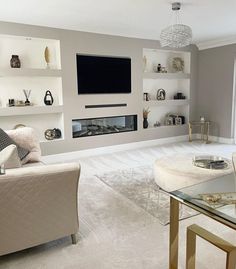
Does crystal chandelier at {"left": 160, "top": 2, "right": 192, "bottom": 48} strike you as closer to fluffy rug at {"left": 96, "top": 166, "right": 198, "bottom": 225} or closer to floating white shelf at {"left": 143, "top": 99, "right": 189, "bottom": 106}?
fluffy rug at {"left": 96, "top": 166, "right": 198, "bottom": 225}

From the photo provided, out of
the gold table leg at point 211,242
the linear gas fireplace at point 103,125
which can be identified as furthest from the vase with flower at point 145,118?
the gold table leg at point 211,242

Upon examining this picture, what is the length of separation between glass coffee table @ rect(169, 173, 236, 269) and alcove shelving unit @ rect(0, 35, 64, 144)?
3502mm

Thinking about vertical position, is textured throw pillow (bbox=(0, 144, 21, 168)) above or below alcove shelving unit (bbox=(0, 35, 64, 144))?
below

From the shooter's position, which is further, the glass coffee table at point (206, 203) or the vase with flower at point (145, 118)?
the vase with flower at point (145, 118)

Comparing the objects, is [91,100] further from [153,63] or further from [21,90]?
[153,63]

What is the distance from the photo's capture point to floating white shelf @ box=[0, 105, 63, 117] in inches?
169

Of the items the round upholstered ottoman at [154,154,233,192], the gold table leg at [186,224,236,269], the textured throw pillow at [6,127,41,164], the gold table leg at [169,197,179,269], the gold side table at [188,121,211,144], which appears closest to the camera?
the gold table leg at [186,224,236,269]

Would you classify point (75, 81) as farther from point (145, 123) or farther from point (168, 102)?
point (168, 102)

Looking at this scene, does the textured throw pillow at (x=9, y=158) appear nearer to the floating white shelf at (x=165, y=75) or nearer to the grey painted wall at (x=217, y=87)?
the floating white shelf at (x=165, y=75)

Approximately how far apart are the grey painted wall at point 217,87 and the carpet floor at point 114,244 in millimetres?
4128

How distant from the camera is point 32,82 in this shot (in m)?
4.73

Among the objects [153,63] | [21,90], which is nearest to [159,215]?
[21,90]

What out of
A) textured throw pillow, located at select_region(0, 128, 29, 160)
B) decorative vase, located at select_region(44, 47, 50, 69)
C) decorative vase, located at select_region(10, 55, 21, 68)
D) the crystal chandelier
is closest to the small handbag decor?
decorative vase, located at select_region(44, 47, 50, 69)

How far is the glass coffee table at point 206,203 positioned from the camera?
4.92 ft
